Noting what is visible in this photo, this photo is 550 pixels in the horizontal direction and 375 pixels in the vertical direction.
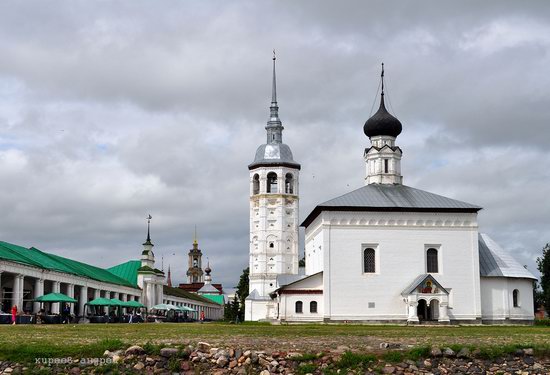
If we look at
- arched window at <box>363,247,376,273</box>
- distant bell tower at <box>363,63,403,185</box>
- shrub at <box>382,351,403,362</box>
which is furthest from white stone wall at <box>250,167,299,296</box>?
shrub at <box>382,351,403,362</box>

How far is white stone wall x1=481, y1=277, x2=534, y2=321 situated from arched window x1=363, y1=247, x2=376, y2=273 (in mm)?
7837

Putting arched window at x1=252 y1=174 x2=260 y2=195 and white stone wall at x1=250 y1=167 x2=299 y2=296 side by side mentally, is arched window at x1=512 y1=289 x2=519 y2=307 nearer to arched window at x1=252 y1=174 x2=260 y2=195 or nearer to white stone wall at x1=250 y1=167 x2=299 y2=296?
white stone wall at x1=250 y1=167 x2=299 y2=296

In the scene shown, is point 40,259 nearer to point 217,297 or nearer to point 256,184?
point 256,184

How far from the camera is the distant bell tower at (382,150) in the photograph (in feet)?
192

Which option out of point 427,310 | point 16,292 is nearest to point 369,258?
point 427,310

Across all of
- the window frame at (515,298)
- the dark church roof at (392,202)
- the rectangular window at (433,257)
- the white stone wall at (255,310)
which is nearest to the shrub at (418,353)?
the dark church roof at (392,202)

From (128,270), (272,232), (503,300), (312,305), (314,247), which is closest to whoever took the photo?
(312,305)

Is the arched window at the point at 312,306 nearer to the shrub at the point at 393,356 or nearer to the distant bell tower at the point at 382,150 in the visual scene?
the distant bell tower at the point at 382,150

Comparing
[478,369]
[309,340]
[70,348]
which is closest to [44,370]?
[70,348]

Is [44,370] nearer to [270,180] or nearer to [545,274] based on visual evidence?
[270,180]

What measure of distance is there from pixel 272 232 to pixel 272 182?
516 cm

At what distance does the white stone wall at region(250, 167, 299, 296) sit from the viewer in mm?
76875

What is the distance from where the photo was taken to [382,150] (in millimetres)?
58875

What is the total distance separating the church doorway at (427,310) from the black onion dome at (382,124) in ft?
48.0
